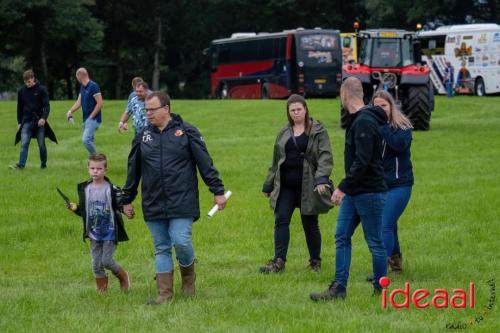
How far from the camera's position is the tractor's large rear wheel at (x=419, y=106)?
95.3 feet

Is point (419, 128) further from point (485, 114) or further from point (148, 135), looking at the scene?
point (148, 135)

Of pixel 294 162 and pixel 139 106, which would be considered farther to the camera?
pixel 139 106

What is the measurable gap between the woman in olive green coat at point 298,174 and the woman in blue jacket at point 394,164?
1.90ft

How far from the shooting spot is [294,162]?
10727 mm

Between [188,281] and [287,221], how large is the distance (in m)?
1.79

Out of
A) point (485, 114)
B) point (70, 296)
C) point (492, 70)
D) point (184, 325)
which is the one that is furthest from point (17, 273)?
point (492, 70)

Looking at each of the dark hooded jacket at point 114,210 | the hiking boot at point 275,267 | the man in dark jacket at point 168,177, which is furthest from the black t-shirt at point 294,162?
the dark hooded jacket at point 114,210

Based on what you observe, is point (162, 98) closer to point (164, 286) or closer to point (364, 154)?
point (164, 286)

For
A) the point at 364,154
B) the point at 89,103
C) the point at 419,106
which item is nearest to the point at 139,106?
the point at 89,103

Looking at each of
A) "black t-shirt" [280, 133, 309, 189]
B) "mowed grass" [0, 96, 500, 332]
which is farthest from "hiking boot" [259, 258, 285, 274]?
"black t-shirt" [280, 133, 309, 189]

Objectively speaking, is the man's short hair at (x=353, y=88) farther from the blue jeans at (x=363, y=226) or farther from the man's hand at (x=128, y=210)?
the man's hand at (x=128, y=210)

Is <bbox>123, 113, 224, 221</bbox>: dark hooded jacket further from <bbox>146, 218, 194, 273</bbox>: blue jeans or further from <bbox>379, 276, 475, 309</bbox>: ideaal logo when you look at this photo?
<bbox>379, 276, 475, 309</bbox>: ideaal logo

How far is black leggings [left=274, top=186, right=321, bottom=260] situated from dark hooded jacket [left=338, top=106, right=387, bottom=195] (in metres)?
1.84

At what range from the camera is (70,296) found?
32.1 feet
